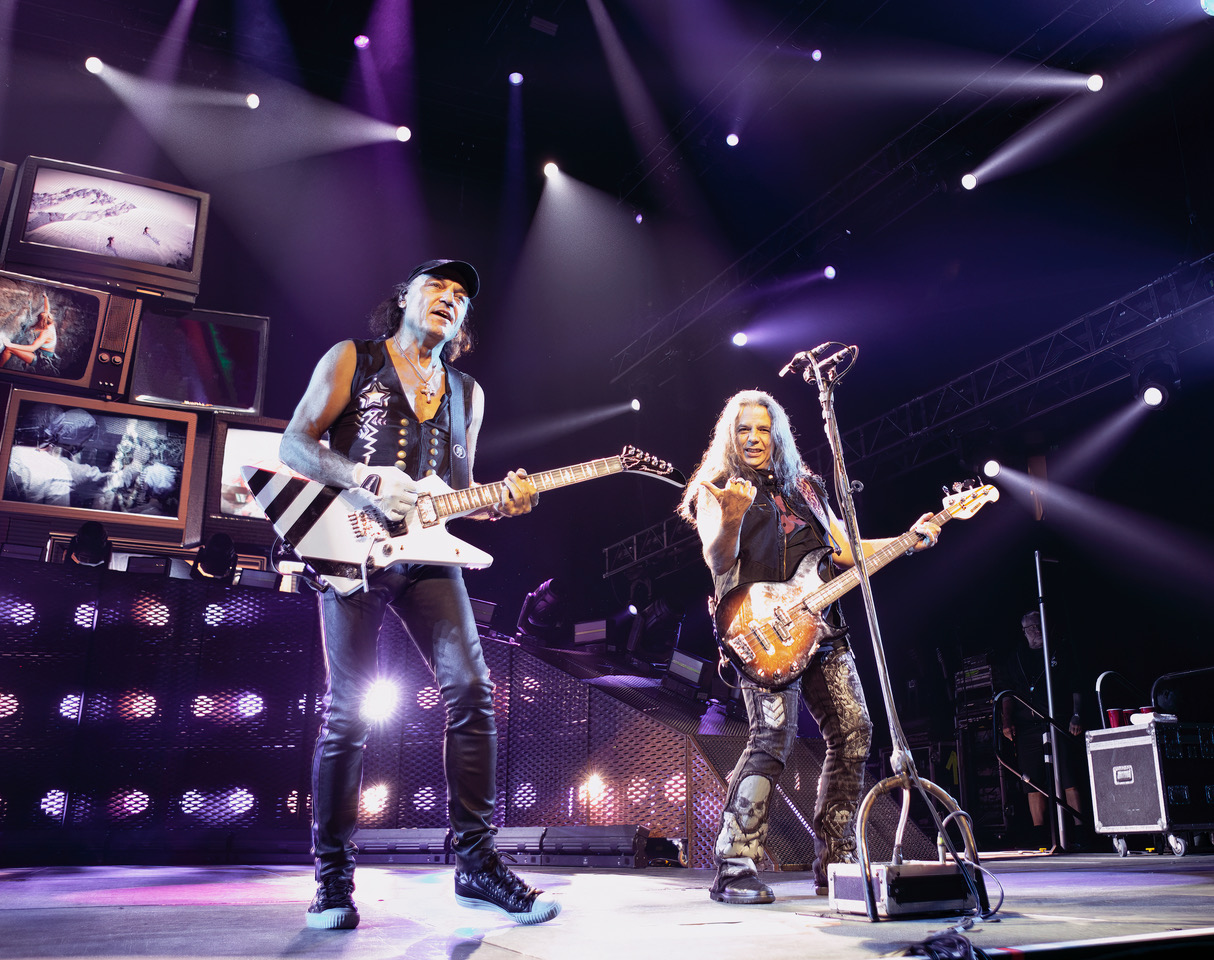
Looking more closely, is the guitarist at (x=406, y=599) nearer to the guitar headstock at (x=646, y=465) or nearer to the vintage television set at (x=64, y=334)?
the guitar headstock at (x=646, y=465)

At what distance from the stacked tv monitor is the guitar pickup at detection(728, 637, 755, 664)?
554cm

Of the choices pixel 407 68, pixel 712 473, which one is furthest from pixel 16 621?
pixel 407 68

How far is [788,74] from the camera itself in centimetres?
908

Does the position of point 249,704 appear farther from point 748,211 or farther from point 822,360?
point 748,211

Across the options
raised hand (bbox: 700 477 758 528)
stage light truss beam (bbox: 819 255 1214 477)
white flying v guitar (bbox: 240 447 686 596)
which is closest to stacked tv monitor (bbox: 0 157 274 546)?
white flying v guitar (bbox: 240 447 686 596)

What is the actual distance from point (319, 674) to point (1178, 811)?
6.42 m

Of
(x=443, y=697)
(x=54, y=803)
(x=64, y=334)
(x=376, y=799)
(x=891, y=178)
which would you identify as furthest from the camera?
(x=891, y=178)

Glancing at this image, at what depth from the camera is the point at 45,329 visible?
281 inches

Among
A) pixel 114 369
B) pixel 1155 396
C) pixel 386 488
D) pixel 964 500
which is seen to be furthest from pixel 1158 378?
pixel 114 369

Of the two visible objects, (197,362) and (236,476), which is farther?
(197,362)

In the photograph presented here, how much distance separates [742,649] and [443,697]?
118 cm

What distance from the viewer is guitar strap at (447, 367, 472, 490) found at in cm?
301

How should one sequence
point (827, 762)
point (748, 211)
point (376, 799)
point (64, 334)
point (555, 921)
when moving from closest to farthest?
point (555, 921) → point (827, 762) → point (376, 799) → point (64, 334) → point (748, 211)

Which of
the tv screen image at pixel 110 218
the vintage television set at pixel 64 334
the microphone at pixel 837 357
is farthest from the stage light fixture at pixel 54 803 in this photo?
the microphone at pixel 837 357
